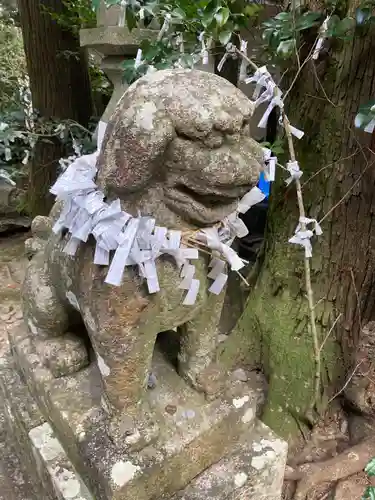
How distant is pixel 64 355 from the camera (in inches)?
37.1

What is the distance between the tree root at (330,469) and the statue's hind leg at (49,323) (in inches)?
30.4

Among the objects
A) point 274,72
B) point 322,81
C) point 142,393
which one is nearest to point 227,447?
point 142,393

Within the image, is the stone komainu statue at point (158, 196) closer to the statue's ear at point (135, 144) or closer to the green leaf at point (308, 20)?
the statue's ear at point (135, 144)

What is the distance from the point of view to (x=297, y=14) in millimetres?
1159

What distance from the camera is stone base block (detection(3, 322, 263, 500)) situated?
2.58ft

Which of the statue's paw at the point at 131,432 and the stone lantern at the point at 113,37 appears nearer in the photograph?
the statue's paw at the point at 131,432

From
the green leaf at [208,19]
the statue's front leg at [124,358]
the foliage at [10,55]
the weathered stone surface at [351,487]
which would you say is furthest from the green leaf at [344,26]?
the foliage at [10,55]

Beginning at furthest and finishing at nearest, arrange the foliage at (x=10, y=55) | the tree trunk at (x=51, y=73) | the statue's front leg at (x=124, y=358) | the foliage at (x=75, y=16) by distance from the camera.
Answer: the foliage at (x=10, y=55) < the tree trunk at (x=51, y=73) < the foliage at (x=75, y=16) < the statue's front leg at (x=124, y=358)

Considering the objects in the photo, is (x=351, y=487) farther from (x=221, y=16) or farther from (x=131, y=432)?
(x=221, y=16)

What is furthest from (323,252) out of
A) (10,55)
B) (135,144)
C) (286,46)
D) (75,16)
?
(10,55)

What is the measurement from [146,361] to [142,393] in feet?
0.23

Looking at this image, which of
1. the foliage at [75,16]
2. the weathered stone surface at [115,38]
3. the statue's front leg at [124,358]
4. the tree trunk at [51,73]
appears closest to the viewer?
the statue's front leg at [124,358]

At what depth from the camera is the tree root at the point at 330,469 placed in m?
1.33

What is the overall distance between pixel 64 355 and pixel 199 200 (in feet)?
1.52
